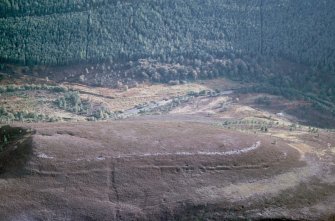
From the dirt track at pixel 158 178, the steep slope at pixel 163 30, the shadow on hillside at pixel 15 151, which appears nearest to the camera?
the dirt track at pixel 158 178

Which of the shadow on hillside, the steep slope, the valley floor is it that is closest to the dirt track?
the valley floor

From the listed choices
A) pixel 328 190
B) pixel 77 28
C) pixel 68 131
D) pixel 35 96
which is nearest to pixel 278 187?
pixel 328 190

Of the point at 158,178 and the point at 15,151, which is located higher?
the point at 15,151

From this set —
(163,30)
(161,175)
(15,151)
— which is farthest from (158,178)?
(163,30)

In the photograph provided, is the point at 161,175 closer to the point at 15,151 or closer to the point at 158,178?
the point at 158,178

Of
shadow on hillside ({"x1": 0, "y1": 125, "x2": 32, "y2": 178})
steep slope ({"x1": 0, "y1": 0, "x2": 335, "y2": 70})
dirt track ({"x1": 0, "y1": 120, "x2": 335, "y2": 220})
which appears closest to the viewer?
dirt track ({"x1": 0, "y1": 120, "x2": 335, "y2": 220})

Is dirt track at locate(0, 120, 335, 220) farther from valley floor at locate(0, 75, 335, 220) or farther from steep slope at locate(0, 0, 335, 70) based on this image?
steep slope at locate(0, 0, 335, 70)

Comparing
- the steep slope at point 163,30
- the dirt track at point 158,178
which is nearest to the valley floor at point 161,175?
the dirt track at point 158,178

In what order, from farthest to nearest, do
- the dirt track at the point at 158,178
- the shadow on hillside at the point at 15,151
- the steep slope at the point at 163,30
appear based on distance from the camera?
the steep slope at the point at 163,30
the shadow on hillside at the point at 15,151
the dirt track at the point at 158,178

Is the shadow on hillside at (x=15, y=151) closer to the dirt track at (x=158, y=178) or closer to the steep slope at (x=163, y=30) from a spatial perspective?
the dirt track at (x=158, y=178)
